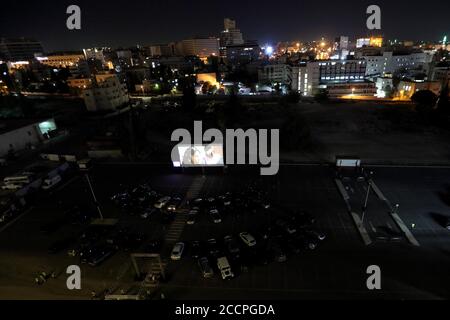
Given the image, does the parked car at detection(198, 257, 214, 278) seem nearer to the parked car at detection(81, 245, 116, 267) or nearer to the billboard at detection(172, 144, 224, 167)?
the parked car at detection(81, 245, 116, 267)

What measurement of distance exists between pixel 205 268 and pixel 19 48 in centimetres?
18220

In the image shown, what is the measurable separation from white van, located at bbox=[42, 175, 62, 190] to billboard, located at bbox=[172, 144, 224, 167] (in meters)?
14.9

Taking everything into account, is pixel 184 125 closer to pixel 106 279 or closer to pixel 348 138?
pixel 348 138

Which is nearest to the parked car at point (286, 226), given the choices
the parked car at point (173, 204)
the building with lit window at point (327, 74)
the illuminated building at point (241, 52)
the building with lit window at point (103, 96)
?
the parked car at point (173, 204)

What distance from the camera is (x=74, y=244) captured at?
21641 millimetres

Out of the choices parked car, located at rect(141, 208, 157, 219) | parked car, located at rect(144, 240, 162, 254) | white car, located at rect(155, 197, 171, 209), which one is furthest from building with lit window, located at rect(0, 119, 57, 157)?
parked car, located at rect(144, 240, 162, 254)

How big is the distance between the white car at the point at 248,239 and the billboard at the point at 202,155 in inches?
436

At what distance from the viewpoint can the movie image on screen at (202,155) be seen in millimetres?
29891

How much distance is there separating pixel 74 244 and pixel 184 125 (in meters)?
30.1

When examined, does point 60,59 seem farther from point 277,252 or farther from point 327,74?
point 277,252

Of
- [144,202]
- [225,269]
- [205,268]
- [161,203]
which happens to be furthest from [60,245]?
[225,269]

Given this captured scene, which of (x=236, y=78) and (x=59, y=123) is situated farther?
(x=236, y=78)

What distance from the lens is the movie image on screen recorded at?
98.1 ft
